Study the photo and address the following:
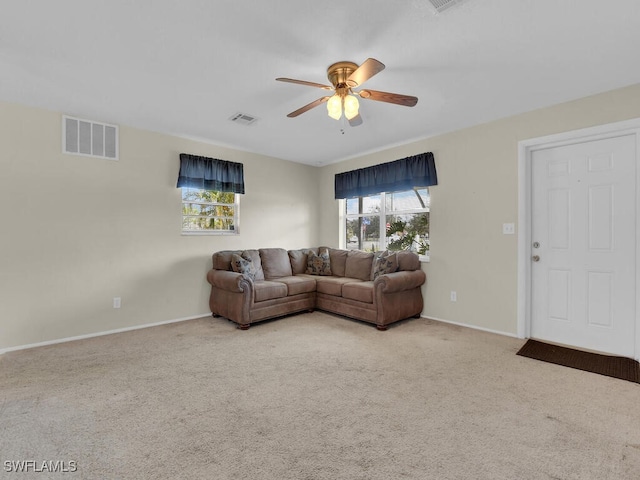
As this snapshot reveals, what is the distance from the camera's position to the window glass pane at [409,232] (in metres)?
4.50

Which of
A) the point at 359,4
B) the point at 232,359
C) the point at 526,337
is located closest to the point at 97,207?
the point at 232,359

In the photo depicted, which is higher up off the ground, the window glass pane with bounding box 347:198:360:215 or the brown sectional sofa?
the window glass pane with bounding box 347:198:360:215

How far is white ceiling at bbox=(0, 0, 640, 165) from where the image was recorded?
75.5 inches

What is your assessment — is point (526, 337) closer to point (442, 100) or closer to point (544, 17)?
point (442, 100)

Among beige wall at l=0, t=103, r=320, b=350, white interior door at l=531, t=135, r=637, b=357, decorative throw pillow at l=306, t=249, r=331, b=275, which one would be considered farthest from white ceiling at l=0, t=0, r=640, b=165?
Result: decorative throw pillow at l=306, t=249, r=331, b=275

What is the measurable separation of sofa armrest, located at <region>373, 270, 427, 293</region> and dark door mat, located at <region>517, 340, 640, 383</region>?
1.32m

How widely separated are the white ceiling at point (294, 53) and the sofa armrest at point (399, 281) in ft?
6.09

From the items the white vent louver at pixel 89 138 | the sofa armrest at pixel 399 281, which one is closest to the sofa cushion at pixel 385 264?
the sofa armrest at pixel 399 281

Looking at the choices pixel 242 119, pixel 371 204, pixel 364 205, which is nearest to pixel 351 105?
pixel 242 119

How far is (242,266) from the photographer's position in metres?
4.11

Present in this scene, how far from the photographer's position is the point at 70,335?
3459 mm

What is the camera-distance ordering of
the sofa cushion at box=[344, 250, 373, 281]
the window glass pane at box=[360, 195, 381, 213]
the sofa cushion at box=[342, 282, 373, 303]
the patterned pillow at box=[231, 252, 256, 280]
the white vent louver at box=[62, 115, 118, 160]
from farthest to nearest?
the window glass pane at box=[360, 195, 381, 213], the sofa cushion at box=[344, 250, 373, 281], the patterned pillow at box=[231, 252, 256, 280], the sofa cushion at box=[342, 282, 373, 303], the white vent louver at box=[62, 115, 118, 160]

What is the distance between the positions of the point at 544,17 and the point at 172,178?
13.4ft

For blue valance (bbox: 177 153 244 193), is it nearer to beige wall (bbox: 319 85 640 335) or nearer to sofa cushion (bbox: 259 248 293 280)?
sofa cushion (bbox: 259 248 293 280)
